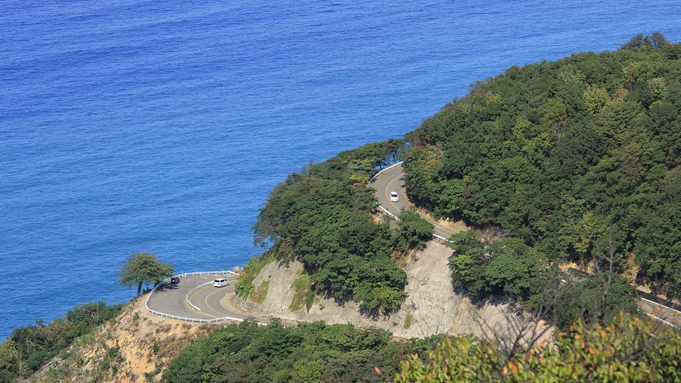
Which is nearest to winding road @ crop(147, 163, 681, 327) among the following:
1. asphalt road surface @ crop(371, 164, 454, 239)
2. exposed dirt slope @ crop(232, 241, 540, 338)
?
asphalt road surface @ crop(371, 164, 454, 239)

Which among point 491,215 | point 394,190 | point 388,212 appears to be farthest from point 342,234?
point 491,215

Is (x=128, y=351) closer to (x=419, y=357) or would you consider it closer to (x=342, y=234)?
(x=342, y=234)

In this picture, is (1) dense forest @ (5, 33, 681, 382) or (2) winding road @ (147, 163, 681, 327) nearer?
(1) dense forest @ (5, 33, 681, 382)

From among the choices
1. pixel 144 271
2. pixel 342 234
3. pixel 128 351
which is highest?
pixel 342 234

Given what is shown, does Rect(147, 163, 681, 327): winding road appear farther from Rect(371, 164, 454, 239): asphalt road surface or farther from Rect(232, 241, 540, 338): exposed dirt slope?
Rect(232, 241, 540, 338): exposed dirt slope

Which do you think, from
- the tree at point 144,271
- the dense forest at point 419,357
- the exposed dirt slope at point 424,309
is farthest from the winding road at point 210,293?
the dense forest at point 419,357

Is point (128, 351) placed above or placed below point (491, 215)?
below

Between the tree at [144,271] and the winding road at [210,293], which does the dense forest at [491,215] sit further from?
the tree at [144,271]
